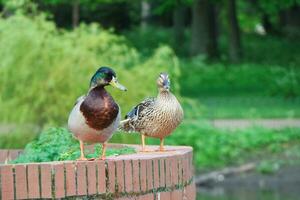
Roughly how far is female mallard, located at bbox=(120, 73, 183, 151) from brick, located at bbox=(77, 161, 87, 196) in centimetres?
136

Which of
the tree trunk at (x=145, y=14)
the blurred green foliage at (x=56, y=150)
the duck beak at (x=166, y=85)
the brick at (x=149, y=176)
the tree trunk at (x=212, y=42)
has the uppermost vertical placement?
the tree trunk at (x=145, y=14)

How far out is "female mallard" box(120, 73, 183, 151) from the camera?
8070 millimetres

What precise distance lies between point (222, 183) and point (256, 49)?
74.9ft

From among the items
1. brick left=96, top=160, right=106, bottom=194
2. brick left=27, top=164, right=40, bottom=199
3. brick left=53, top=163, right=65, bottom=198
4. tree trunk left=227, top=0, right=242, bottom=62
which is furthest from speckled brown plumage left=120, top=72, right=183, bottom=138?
tree trunk left=227, top=0, right=242, bottom=62

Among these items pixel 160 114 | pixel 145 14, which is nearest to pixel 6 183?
pixel 160 114

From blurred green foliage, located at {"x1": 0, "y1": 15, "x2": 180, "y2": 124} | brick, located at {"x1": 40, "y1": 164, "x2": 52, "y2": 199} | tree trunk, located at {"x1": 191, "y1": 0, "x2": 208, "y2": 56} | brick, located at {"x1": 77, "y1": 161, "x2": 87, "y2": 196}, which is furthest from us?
tree trunk, located at {"x1": 191, "y1": 0, "x2": 208, "y2": 56}

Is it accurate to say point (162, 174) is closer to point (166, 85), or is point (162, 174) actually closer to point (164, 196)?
point (164, 196)

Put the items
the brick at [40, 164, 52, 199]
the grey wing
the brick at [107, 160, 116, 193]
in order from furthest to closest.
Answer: the grey wing → the brick at [107, 160, 116, 193] → the brick at [40, 164, 52, 199]

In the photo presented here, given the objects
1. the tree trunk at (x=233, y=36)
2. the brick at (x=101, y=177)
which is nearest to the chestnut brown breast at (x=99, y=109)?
the brick at (x=101, y=177)

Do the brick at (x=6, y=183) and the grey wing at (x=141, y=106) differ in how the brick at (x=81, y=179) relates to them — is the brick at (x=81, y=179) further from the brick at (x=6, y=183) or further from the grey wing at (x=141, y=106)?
the grey wing at (x=141, y=106)

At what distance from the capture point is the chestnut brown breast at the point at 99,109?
6.92 m

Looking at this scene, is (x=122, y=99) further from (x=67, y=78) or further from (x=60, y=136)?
(x=60, y=136)

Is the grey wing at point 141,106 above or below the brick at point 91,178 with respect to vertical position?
above

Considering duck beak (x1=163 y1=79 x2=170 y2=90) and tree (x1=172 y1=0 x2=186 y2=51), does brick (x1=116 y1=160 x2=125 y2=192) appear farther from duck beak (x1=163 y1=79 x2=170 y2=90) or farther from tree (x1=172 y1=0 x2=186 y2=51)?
tree (x1=172 y1=0 x2=186 y2=51)
